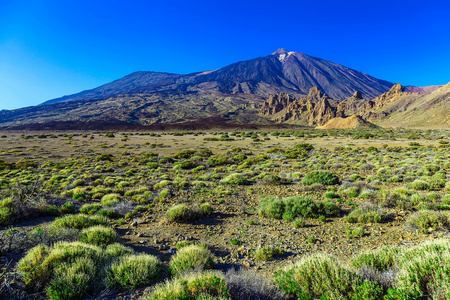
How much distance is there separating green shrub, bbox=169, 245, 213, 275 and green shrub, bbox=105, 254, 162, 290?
32cm

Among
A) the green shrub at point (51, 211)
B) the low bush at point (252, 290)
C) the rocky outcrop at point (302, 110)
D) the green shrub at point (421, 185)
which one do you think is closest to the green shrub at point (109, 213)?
the green shrub at point (51, 211)

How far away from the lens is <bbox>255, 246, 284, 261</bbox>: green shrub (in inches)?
191

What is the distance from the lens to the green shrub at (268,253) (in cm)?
486

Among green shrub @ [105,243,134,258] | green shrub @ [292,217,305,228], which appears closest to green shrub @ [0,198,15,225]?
green shrub @ [105,243,134,258]

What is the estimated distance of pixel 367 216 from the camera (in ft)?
21.4

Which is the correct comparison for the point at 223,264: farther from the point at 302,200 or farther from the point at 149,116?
the point at 149,116

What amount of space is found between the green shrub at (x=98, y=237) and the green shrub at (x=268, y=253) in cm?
372

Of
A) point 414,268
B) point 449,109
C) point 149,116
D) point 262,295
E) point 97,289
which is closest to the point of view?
point 414,268

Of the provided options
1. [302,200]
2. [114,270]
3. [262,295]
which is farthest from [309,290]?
[302,200]

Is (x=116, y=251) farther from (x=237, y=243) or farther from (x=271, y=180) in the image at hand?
(x=271, y=180)

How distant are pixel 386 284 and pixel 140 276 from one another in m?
3.93

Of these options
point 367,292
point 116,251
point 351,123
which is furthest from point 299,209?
point 351,123

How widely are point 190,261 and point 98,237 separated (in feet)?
8.74

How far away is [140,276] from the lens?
146 inches
